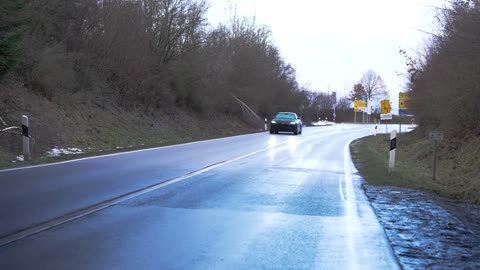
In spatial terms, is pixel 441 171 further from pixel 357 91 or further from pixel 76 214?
pixel 357 91

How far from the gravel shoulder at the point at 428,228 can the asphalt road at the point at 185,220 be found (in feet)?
0.84

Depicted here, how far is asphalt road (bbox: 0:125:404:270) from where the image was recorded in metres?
5.62

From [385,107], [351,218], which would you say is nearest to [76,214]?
[351,218]

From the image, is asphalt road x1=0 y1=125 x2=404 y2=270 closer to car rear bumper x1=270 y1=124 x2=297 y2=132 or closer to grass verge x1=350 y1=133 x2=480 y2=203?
grass verge x1=350 y1=133 x2=480 y2=203

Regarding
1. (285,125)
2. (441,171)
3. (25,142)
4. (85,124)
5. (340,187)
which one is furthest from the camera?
(285,125)

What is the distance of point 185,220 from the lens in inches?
296

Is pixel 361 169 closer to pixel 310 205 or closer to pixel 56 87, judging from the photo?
pixel 310 205

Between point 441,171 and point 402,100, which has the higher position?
point 402,100

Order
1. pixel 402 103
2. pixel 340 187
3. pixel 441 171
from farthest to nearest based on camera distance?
pixel 402 103, pixel 441 171, pixel 340 187

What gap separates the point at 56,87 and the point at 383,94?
107707 millimetres

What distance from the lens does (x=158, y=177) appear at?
39.2ft

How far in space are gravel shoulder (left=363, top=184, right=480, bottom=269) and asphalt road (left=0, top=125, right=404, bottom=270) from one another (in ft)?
0.84

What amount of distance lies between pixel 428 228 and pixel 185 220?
142 inches

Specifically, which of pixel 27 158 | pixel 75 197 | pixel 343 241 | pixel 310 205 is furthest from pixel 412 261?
pixel 27 158
